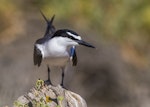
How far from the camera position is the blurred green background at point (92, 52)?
1076cm

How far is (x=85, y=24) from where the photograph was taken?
14.2m

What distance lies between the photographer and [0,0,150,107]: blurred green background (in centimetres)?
1076

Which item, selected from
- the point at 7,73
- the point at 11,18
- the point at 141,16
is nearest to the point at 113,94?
the point at 7,73

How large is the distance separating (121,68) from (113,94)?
1.88ft

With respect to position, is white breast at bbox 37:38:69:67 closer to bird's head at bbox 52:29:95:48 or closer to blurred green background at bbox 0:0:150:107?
bird's head at bbox 52:29:95:48

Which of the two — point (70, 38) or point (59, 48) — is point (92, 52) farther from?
point (70, 38)

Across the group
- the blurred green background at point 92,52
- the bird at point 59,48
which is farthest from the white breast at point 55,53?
the blurred green background at point 92,52

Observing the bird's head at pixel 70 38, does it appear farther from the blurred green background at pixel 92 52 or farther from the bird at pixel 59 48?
the blurred green background at pixel 92 52

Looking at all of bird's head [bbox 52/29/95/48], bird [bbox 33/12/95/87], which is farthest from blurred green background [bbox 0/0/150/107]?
bird's head [bbox 52/29/95/48]

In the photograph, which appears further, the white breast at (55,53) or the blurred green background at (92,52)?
the blurred green background at (92,52)

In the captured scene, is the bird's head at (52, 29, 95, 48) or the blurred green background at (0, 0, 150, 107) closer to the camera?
the bird's head at (52, 29, 95, 48)

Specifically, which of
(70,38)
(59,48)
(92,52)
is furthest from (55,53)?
(92,52)

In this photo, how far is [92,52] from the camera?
11.3 meters

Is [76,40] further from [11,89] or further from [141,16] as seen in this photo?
[141,16]
